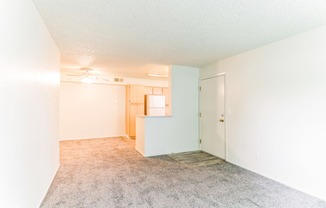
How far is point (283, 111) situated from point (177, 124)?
8.39 feet

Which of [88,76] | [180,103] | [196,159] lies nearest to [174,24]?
[180,103]

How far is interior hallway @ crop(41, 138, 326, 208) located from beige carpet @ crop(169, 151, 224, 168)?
0.64 feet

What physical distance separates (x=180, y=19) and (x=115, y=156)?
11.8 feet

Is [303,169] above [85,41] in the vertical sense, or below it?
below

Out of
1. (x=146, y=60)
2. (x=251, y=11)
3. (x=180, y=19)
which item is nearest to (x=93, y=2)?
(x=180, y=19)

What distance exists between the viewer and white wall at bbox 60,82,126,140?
6.33m

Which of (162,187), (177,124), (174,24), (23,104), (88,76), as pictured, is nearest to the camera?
(23,104)

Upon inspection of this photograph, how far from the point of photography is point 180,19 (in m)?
2.23

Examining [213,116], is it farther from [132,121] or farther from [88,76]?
[88,76]

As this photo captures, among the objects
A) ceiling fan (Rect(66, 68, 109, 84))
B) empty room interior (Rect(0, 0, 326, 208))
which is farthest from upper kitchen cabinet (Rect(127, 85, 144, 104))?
empty room interior (Rect(0, 0, 326, 208))

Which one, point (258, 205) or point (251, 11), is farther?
point (258, 205)

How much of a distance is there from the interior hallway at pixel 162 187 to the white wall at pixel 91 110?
9.05ft

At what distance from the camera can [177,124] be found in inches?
187

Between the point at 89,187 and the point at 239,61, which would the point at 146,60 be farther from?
the point at 89,187
